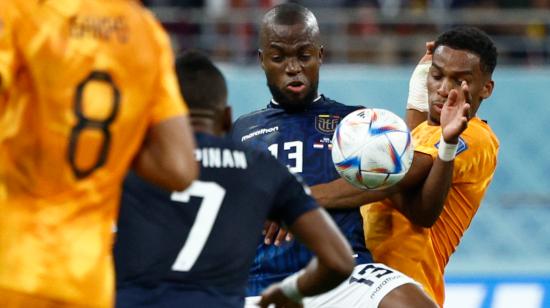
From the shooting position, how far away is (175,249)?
162 inches

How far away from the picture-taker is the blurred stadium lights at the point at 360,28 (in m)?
13.9

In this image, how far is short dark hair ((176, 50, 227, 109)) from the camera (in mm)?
4266

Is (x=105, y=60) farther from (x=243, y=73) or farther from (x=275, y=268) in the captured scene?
(x=243, y=73)

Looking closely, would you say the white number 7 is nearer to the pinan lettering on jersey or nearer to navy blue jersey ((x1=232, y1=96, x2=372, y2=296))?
the pinan lettering on jersey

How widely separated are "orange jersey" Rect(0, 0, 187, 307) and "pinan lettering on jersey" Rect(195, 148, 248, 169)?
58cm

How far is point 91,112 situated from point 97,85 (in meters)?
0.08

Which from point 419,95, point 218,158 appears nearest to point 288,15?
point 419,95

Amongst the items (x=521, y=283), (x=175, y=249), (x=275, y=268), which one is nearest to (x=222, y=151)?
(x=175, y=249)

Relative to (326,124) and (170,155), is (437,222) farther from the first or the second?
(170,155)

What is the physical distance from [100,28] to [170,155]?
432mm

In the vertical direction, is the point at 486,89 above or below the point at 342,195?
above

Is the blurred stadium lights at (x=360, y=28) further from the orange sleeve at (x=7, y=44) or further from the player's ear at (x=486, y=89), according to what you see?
the orange sleeve at (x=7, y=44)

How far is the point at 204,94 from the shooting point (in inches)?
168

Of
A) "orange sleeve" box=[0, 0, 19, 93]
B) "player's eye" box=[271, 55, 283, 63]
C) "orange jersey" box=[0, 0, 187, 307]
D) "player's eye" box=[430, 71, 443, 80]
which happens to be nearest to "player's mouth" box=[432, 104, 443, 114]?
"player's eye" box=[430, 71, 443, 80]
